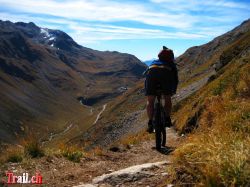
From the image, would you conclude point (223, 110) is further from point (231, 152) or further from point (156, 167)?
point (231, 152)

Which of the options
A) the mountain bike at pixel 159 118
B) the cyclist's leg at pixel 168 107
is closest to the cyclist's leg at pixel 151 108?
the mountain bike at pixel 159 118

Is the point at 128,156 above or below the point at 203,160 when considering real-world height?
below

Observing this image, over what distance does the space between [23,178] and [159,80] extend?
503cm

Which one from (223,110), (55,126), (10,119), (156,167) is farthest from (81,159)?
(55,126)

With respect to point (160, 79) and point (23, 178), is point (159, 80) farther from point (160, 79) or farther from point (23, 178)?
point (23, 178)

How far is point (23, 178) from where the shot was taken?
9172 mm

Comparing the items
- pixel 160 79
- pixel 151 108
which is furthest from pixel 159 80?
pixel 151 108

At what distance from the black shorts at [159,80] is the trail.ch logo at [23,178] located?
437 centimetres

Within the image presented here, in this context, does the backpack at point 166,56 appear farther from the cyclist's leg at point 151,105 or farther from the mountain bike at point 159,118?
the cyclist's leg at point 151,105

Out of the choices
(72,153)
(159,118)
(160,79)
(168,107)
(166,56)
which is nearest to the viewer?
(72,153)

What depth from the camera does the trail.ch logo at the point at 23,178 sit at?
8828 millimetres

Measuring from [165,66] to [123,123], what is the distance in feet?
136

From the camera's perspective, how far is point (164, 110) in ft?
42.4

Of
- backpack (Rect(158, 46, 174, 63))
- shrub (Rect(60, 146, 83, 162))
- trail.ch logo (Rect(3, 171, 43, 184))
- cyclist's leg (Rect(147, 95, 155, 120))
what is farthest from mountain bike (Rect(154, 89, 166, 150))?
trail.ch logo (Rect(3, 171, 43, 184))
